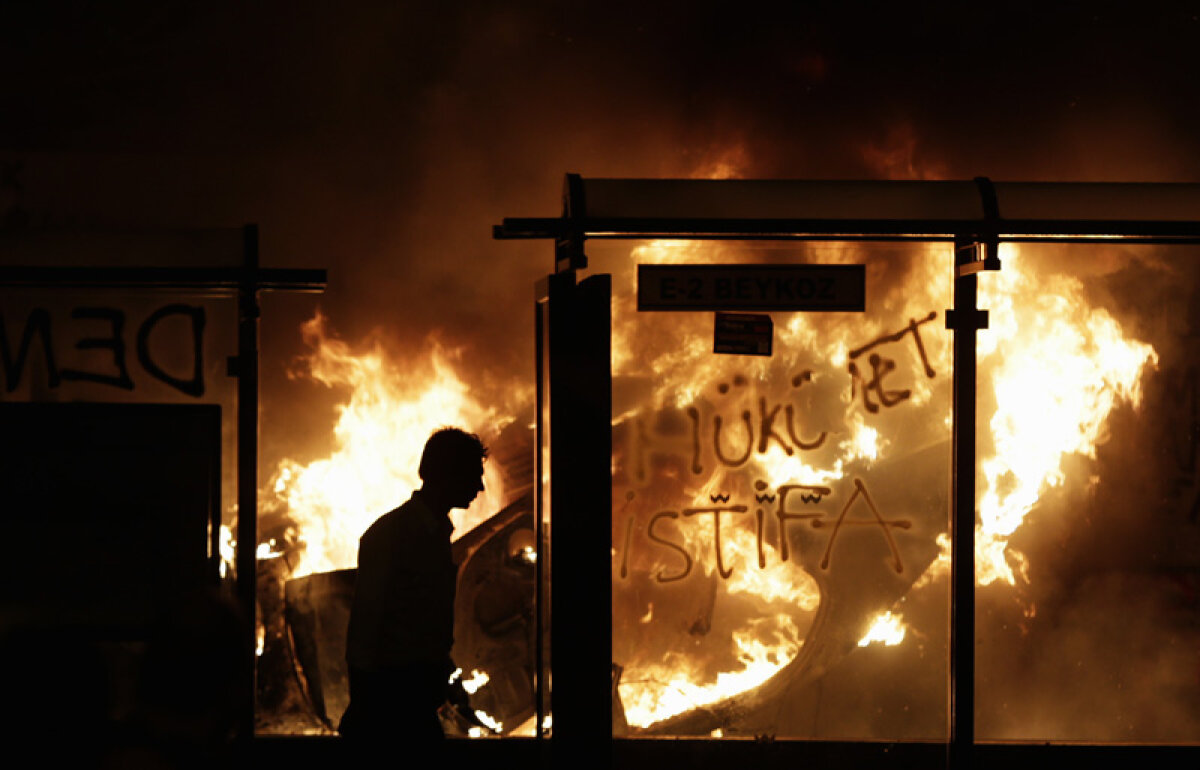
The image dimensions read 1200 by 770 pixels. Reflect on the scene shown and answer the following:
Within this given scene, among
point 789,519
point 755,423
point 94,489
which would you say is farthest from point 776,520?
point 94,489

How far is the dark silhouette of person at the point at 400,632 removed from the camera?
382 centimetres

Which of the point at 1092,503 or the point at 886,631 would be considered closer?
the point at 886,631

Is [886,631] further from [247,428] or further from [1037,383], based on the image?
[247,428]

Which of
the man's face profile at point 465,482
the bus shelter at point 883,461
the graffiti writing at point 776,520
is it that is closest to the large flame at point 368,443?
the bus shelter at point 883,461

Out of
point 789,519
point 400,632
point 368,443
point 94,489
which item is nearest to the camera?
point 400,632

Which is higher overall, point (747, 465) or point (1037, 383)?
point (1037, 383)

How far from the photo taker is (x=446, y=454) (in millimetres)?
4023

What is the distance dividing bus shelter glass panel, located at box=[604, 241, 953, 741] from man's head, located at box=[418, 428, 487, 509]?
0.87m

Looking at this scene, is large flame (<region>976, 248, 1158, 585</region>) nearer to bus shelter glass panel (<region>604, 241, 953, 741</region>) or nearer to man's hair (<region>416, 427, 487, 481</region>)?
bus shelter glass panel (<region>604, 241, 953, 741</region>)

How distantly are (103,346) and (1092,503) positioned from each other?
4455mm

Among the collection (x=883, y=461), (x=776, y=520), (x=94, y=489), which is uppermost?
(x=883, y=461)

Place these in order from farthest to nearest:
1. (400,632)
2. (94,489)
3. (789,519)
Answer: (789,519)
(94,489)
(400,632)

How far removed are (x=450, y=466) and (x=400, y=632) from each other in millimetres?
620

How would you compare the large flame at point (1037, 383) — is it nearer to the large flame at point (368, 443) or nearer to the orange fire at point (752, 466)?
the orange fire at point (752, 466)
